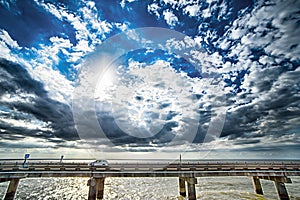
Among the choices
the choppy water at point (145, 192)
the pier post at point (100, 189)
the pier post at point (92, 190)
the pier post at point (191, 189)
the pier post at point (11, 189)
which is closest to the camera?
the pier post at point (92, 190)

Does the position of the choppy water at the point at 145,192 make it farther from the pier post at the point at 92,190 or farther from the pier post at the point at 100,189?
the pier post at the point at 92,190

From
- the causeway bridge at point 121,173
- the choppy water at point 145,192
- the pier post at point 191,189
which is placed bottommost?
the choppy water at point 145,192

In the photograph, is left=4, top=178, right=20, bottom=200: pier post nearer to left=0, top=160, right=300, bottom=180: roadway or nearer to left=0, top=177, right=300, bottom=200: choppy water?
left=0, top=160, right=300, bottom=180: roadway

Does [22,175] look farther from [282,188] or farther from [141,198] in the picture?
[282,188]

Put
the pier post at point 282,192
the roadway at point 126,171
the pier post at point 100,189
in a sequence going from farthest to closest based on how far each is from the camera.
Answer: the pier post at point 100,189
the pier post at point 282,192
the roadway at point 126,171

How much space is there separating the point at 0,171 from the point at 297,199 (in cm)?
4028

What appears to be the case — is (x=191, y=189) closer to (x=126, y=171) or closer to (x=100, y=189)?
(x=126, y=171)

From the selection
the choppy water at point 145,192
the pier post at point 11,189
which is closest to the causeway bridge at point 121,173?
the pier post at point 11,189

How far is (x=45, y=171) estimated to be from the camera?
750 inches

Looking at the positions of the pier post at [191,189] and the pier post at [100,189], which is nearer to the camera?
the pier post at [191,189]

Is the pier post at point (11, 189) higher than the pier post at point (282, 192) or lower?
higher

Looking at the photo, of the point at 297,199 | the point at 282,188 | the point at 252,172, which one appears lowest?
the point at 297,199

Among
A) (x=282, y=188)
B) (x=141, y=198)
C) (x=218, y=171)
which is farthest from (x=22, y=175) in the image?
(x=282, y=188)

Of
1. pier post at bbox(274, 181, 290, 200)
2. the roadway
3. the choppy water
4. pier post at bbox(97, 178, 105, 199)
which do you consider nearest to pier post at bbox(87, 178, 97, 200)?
the roadway
